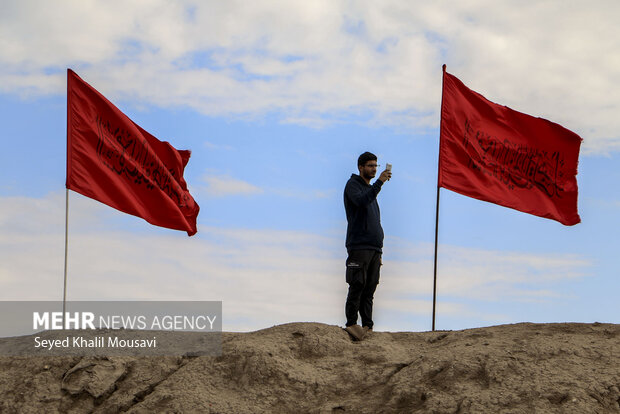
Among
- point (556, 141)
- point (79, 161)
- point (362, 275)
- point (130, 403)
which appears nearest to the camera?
point (130, 403)

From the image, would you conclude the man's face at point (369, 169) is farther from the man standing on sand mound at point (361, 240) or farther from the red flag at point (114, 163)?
the red flag at point (114, 163)

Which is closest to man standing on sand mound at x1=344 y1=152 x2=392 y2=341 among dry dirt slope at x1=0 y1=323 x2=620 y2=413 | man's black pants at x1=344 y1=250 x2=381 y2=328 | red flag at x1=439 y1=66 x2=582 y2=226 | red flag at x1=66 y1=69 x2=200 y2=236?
man's black pants at x1=344 y1=250 x2=381 y2=328

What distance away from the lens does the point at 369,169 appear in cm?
1024

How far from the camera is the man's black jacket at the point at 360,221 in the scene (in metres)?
10.2

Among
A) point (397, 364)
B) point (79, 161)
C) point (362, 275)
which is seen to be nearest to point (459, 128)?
point (362, 275)

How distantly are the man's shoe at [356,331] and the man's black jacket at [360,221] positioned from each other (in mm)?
1148

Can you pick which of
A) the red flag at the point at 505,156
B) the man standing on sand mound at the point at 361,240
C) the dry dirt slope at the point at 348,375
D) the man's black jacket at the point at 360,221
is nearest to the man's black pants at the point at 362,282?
the man standing on sand mound at the point at 361,240

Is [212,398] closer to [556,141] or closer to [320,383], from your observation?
[320,383]

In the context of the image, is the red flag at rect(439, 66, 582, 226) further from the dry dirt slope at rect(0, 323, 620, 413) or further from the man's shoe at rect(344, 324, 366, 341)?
the man's shoe at rect(344, 324, 366, 341)

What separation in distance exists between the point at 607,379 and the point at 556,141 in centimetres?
575

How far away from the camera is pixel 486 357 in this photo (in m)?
8.82

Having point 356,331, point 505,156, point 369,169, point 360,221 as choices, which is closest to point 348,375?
point 356,331

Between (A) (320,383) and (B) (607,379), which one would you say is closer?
(B) (607,379)

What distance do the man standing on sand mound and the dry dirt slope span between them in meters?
0.58
